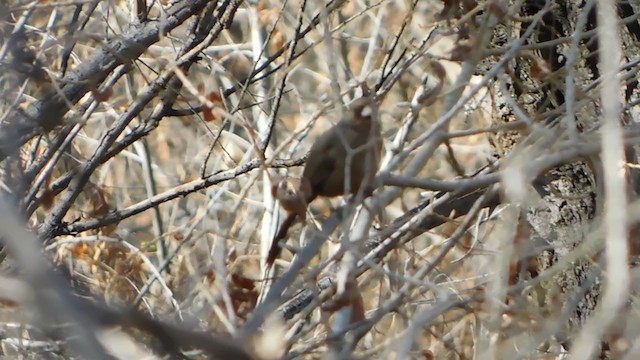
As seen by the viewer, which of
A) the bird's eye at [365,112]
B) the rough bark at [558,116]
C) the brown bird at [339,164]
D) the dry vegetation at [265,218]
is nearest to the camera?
the dry vegetation at [265,218]

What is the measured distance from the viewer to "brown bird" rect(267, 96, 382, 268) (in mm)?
2217

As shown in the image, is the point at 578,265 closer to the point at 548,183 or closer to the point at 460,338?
the point at 548,183

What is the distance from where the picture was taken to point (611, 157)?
60.2 inches

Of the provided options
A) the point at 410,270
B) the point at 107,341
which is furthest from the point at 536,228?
the point at 107,341

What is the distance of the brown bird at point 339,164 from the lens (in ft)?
7.27

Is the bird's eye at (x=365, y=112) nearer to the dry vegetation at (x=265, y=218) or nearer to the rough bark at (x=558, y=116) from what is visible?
the dry vegetation at (x=265, y=218)

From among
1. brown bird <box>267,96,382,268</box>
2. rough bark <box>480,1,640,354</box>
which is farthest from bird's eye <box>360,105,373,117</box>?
rough bark <box>480,1,640,354</box>

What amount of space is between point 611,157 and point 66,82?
4.93 ft

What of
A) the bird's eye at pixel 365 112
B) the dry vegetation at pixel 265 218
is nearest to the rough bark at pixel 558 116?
the dry vegetation at pixel 265 218

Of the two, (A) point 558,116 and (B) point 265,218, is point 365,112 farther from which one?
(B) point 265,218

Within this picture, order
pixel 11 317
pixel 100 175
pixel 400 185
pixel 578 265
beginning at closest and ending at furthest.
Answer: pixel 400 185, pixel 11 317, pixel 578 265, pixel 100 175

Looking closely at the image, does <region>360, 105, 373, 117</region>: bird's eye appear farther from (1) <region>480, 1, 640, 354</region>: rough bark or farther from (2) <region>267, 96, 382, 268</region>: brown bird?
(1) <region>480, 1, 640, 354</region>: rough bark

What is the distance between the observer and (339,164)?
2504mm

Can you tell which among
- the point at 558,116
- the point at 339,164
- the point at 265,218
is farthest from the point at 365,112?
the point at 265,218
